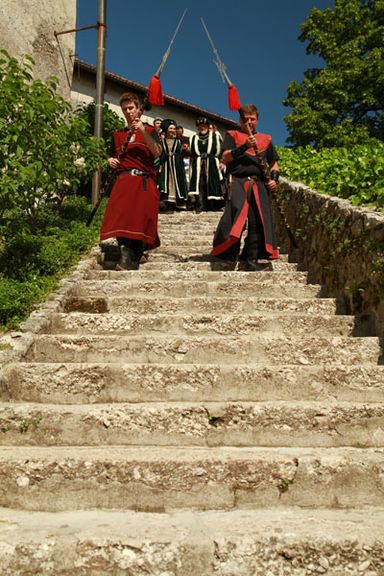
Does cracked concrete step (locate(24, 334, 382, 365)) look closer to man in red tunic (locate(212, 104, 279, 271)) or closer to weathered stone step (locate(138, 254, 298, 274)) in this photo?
weathered stone step (locate(138, 254, 298, 274))

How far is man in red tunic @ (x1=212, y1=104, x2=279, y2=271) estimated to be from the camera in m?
5.20

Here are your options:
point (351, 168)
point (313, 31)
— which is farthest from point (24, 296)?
point (313, 31)

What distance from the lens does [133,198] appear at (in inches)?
206

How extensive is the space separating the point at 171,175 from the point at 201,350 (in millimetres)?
6902

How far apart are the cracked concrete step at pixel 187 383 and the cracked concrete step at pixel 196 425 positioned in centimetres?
23

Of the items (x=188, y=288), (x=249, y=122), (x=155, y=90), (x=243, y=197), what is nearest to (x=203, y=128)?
(x=155, y=90)

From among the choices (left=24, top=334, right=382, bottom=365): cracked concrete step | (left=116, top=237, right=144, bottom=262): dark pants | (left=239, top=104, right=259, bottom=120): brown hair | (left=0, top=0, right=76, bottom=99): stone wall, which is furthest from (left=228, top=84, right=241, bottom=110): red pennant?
(left=0, top=0, right=76, bottom=99): stone wall

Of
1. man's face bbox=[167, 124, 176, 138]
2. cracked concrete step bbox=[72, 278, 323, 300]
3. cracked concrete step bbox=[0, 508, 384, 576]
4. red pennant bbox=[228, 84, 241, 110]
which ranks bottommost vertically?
cracked concrete step bbox=[0, 508, 384, 576]

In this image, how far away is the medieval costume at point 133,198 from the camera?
204 inches

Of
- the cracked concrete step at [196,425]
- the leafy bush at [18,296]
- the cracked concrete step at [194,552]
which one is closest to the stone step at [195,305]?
the leafy bush at [18,296]

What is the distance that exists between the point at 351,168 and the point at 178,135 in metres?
5.70

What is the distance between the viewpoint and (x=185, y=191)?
9.90 m

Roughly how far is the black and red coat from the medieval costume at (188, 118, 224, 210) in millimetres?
4190

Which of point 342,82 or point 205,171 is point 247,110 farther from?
point 342,82
